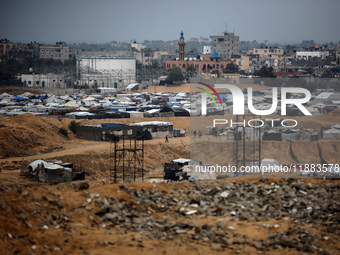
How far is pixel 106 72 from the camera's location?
5406cm

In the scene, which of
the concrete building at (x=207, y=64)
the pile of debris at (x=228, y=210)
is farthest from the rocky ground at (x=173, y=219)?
the concrete building at (x=207, y=64)

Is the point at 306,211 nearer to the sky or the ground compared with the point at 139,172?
nearer to the sky

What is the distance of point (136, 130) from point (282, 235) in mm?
16152

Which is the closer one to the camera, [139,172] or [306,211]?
[306,211]

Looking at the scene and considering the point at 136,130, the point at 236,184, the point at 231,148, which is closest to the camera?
the point at 236,184

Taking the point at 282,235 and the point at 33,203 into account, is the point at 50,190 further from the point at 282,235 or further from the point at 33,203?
the point at 282,235

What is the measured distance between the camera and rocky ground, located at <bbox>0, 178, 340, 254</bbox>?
6.52m

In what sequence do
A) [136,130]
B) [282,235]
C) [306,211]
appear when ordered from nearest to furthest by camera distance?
[282,235]
[306,211]
[136,130]

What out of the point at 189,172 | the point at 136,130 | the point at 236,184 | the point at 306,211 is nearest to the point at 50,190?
the point at 236,184

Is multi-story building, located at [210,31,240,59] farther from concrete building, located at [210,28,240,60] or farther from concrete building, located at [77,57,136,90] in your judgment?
concrete building, located at [77,57,136,90]

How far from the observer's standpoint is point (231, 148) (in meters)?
15.1

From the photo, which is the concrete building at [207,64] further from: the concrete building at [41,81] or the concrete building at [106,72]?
the concrete building at [41,81]

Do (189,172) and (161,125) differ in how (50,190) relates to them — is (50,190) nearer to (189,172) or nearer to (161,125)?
(189,172)

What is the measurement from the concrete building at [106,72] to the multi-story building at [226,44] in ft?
102
